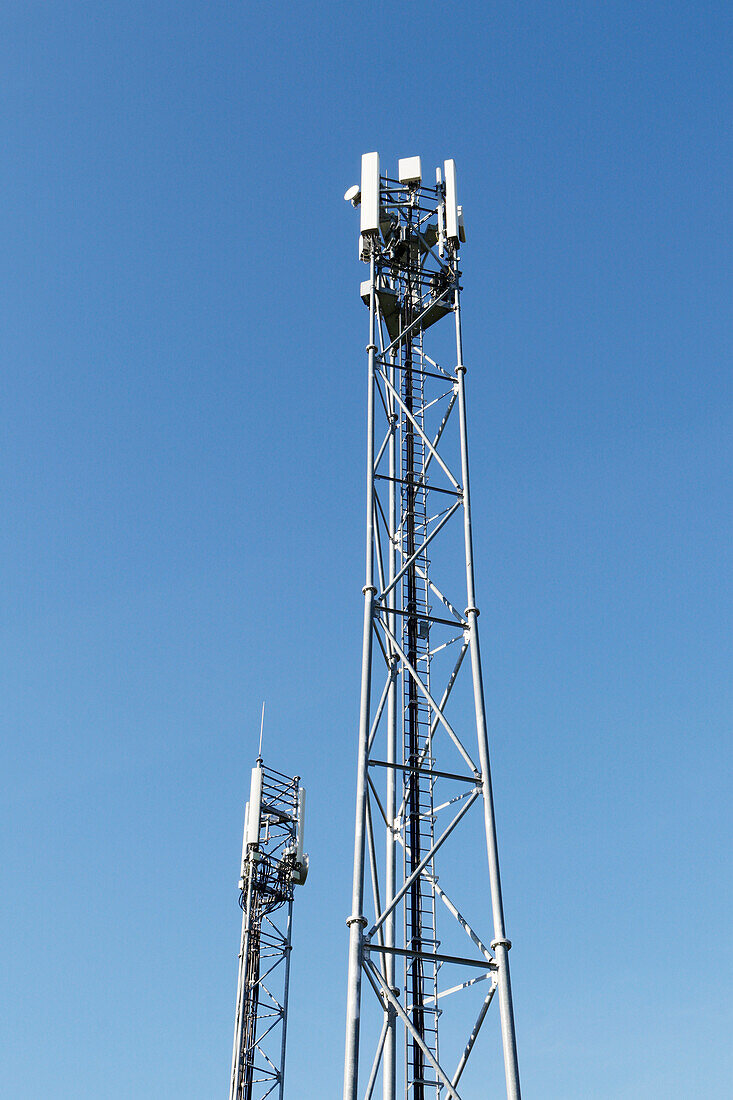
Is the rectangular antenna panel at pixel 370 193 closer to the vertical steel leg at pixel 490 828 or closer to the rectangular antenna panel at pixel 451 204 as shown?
the rectangular antenna panel at pixel 451 204

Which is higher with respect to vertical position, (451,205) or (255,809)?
(451,205)

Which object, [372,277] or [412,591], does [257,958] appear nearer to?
[412,591]

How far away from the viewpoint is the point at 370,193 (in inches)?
1224

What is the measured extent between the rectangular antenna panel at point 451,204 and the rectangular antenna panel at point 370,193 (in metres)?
1.84

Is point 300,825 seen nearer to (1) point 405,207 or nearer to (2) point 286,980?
(2) point 286,980

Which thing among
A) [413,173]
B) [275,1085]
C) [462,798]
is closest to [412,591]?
[462,798]

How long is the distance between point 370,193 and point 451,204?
212 centimetres

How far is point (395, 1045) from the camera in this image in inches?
926

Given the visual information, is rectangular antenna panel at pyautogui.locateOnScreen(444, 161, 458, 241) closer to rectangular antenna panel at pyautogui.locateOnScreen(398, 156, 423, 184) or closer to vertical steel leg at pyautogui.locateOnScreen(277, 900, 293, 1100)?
rectangular antenna panel at pyautogui.locateOnScreen(398, 156, 423, 184)

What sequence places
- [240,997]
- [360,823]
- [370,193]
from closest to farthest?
[360,823] < [370,193] < [240,997]

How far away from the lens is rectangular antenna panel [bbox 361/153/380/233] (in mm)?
30594

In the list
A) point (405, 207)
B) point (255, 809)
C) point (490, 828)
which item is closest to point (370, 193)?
point (405, 207)

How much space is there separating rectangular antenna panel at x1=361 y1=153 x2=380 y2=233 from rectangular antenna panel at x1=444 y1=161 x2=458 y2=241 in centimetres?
184

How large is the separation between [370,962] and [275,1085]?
2622cm
